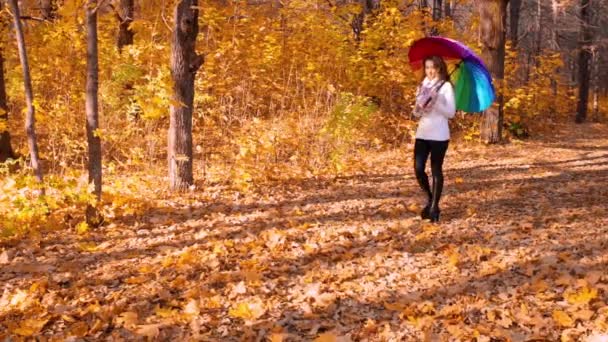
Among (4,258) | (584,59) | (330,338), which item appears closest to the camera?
(330,338)

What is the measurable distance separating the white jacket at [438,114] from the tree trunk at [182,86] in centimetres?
284

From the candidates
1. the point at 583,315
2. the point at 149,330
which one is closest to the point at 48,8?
the point at 149,330

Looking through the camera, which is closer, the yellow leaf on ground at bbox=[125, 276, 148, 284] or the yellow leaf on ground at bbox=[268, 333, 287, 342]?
the yellow leaf on ground at bbox=[268, 333, 287, 342]

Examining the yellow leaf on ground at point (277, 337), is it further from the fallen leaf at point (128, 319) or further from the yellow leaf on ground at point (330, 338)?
the fallen leaf at point (128, 319)

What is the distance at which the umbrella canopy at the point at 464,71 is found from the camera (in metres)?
5.11

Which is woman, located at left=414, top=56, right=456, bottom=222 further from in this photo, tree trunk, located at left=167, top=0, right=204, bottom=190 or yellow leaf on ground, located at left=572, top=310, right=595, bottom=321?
tree trunk, located at left=167, top=0, right=204, bottom=190

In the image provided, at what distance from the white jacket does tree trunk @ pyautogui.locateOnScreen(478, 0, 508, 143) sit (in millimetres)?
6351

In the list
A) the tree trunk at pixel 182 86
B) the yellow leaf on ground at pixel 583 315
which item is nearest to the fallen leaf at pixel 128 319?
the yellow leaf on ground at pixel 583 315

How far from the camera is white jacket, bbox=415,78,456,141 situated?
4941 millimetres

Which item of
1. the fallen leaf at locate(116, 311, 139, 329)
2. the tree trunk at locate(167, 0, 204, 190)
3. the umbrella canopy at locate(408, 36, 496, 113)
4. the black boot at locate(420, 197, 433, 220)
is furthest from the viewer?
the tree trunk at locate(167, 0, 204, 190)

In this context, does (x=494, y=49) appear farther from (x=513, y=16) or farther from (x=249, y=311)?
(x=249, y=311)

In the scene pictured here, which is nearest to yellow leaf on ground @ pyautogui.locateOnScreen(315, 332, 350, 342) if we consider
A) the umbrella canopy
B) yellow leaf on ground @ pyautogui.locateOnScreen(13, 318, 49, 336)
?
yellow leaf on ground @ pyautogui.locateOnScreen(13, 318, 49, 336)

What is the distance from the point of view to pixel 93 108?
5.07 m

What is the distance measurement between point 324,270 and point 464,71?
8.66ft
